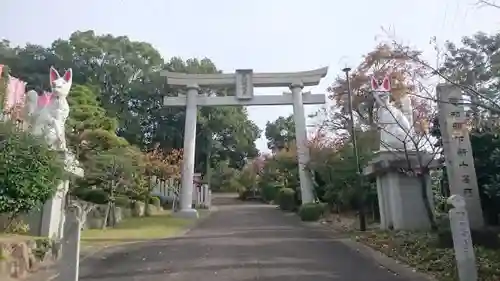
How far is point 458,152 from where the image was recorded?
1033cm

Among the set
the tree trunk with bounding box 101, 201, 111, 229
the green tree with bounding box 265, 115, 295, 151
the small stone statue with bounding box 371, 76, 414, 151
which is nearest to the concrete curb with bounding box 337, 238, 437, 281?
the small stone statue with bounding box 371, 76, 414, 151

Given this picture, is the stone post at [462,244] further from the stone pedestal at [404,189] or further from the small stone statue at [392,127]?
the small stone statue at [392,127]

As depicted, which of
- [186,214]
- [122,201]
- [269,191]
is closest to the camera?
[122,201]

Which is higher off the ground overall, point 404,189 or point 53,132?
point 53,132

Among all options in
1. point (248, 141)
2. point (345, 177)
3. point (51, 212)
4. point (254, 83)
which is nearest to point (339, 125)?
point (345, 177)

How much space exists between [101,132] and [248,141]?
32.1m

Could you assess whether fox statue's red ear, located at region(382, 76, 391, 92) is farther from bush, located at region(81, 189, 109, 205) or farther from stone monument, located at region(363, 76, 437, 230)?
bush, located at region(81, 189, 109, 205)

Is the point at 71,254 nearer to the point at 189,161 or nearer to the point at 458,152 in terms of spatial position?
the point at 458,152

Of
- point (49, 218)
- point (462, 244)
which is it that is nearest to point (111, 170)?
point (49, 218)

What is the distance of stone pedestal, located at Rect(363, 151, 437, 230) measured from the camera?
44.3ft

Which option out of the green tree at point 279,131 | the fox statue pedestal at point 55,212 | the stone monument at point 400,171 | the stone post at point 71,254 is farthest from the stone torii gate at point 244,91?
the green tree at point 279,131

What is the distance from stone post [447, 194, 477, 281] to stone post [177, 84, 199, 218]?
18962 mm

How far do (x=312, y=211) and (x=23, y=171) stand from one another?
15404 mm

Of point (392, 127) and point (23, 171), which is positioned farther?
point (392, 127)
